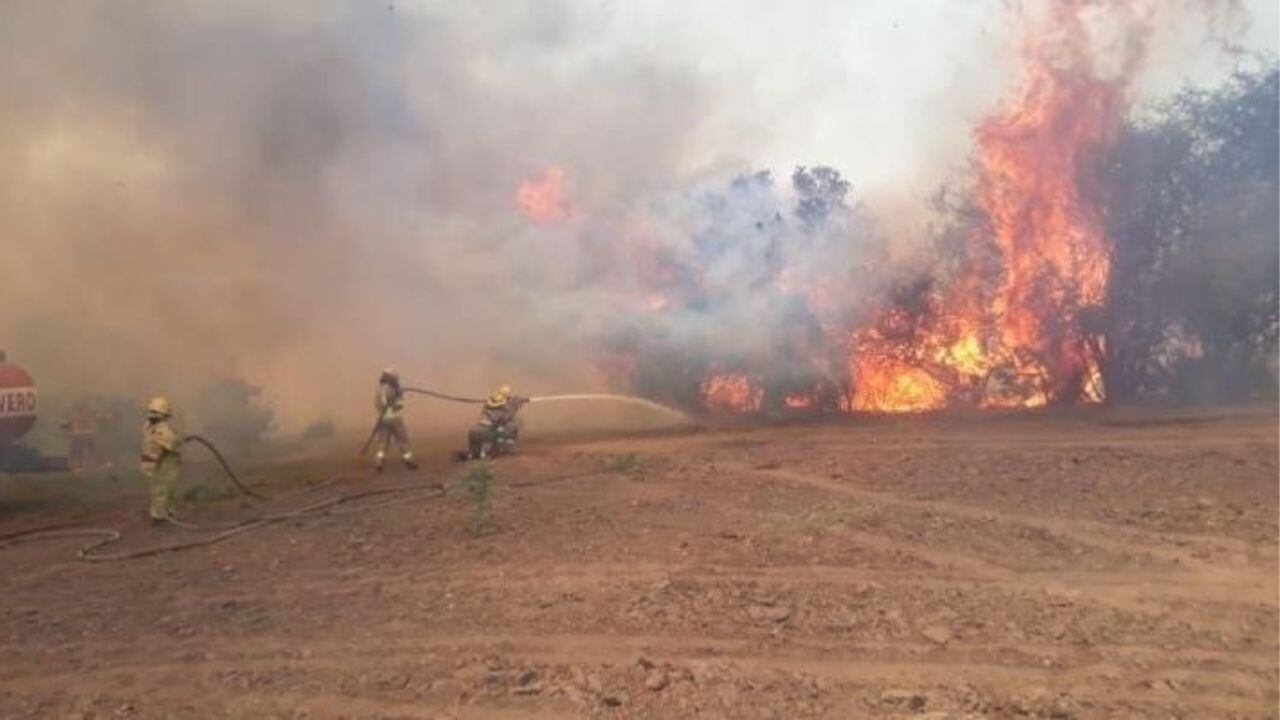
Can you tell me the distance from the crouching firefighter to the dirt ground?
3.07 m

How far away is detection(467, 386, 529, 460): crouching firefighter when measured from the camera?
51.5 ft

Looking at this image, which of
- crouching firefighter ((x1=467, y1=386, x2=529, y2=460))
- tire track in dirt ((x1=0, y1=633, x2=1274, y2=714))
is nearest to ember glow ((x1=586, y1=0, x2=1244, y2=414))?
crouching firefighter ((x1=467, y1=386, x2=529, y2=460))

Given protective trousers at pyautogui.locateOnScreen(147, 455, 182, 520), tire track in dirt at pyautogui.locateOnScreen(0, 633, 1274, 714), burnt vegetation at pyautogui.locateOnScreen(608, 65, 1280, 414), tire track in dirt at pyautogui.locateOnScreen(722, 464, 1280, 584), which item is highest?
burnt vegetation at pyautogui.locateOnScreen(608, 65, 1280, 414)

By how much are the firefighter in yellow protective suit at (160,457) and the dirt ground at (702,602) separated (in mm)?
523

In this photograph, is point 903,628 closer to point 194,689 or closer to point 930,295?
point 194,689

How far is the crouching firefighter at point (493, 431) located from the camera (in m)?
15.7

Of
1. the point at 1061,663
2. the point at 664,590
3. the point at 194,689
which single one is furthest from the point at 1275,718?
the point at 194,689

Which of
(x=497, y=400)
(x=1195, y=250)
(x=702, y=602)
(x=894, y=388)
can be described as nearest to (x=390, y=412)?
(x=497, y=400)

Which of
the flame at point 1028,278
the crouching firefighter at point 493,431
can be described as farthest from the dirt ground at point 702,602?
the flame at point 1028,278

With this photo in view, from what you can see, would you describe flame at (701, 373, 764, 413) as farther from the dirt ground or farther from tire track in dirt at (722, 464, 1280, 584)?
tire track in dirt at (722, 464, 1280, 584)

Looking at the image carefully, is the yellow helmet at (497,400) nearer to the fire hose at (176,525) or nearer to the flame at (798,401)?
the fire hose at (176,525)

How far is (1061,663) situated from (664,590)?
9.97ft

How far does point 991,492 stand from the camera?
1109cm

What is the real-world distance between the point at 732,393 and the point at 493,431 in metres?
7.96
